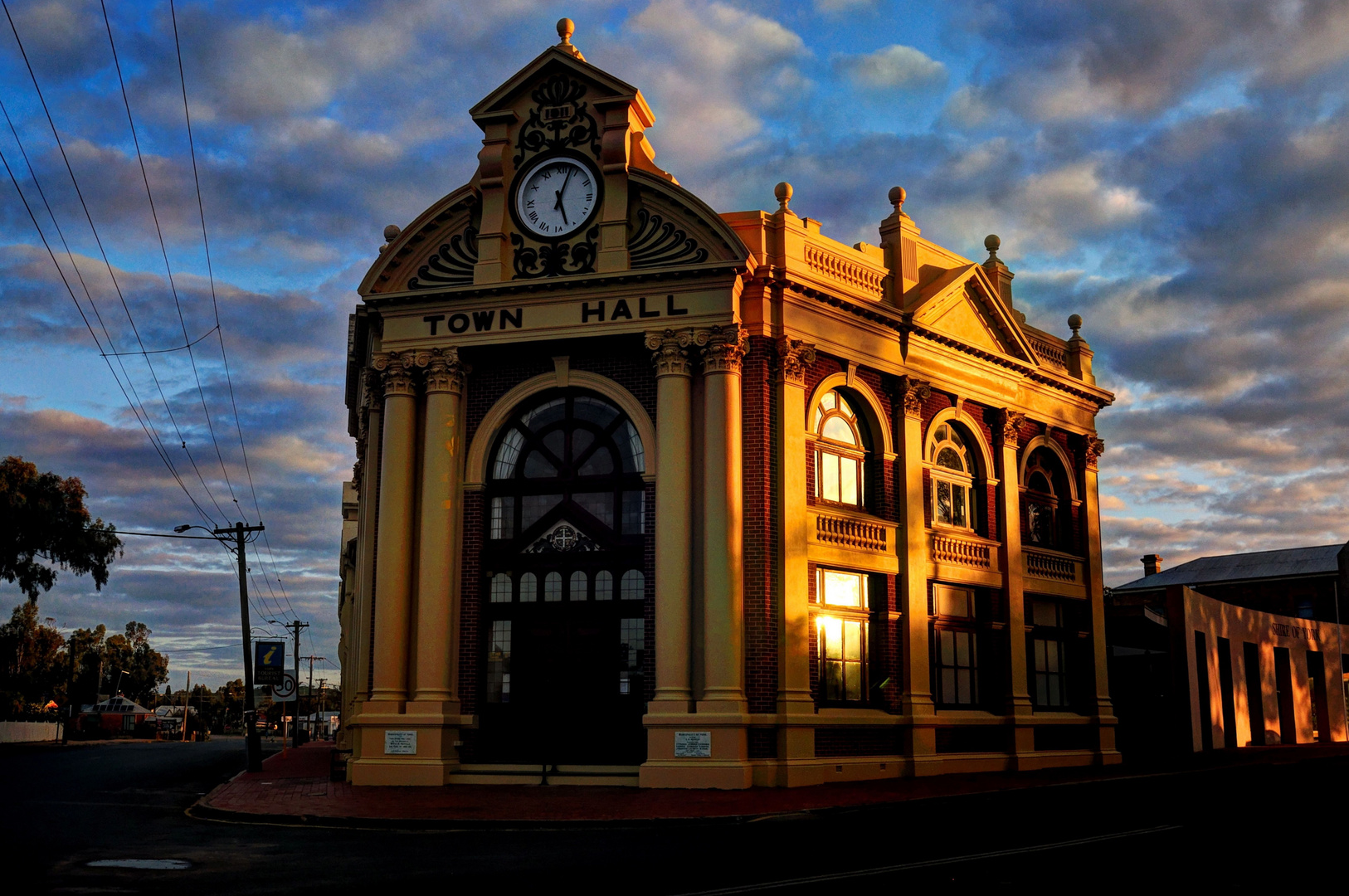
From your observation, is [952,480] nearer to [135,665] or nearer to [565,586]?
[565,586]

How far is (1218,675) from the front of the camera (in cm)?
3559

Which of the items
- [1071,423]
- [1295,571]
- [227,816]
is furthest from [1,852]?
[1295,571]

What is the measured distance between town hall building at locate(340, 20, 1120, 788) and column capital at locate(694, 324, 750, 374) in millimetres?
46

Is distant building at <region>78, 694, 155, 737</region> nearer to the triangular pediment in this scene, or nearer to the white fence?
the white fence

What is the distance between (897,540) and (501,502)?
7.99 metres

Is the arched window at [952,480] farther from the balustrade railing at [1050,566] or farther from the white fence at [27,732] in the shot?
the white fence at [27,732]

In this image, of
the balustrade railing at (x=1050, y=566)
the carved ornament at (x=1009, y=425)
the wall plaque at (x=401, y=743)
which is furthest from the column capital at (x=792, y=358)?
the wall plaque at (x=401, y=743)

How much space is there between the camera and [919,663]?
981 inches

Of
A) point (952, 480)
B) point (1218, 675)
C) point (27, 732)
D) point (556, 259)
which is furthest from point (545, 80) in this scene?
point (27, 732)

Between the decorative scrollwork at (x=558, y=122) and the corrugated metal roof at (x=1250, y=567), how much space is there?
185 ft

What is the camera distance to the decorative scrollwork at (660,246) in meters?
23.3

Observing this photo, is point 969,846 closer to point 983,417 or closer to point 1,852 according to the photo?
point 1,852

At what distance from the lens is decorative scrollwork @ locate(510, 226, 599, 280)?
23.9m

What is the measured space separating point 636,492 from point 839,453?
4295mm
